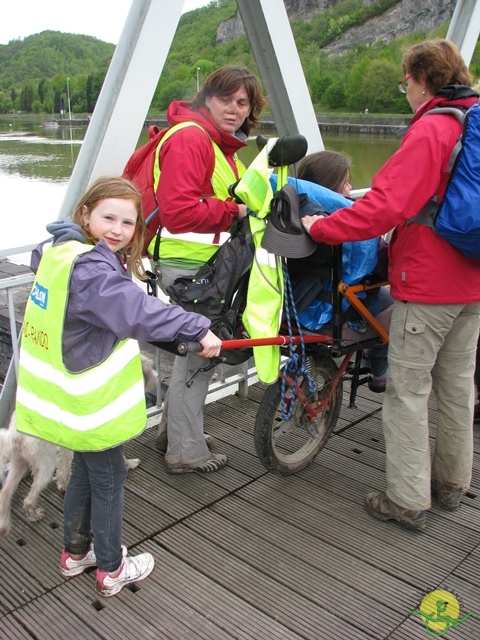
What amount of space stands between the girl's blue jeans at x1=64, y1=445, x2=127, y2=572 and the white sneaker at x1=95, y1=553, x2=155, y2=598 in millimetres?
34

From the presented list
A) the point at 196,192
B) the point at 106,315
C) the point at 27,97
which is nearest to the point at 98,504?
the point at 106,315

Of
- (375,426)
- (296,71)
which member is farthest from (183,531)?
(296,71)

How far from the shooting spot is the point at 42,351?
1935 mm

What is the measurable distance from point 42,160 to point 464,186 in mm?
4837

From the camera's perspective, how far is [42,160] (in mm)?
5969

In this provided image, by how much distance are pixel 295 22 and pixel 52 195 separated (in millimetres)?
3168

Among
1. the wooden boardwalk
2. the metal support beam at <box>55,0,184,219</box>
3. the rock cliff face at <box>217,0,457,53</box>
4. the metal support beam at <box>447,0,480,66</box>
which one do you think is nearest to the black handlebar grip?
the wooden boardwalk

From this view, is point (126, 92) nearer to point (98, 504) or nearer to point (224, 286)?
point (224, 286)

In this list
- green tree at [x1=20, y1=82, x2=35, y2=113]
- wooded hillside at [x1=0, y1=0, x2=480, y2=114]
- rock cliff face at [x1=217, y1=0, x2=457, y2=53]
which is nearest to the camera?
wooded hillside at [x1=0, y1=0, x2=480, y2=114]

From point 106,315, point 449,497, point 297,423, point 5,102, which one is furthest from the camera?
point 5,102

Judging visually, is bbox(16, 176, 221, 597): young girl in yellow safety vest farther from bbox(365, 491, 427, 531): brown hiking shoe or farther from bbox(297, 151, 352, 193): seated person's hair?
bbox(365, 491, 427, 531): brown hiking shoe

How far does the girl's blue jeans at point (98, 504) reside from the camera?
2.04 m

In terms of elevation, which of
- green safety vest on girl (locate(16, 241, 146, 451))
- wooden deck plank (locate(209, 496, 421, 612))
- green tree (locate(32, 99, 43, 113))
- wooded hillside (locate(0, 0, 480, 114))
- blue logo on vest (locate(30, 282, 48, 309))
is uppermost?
wooded hillside (locate(0, 0, 480, 114))

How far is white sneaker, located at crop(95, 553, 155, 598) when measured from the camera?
7.10 ft
